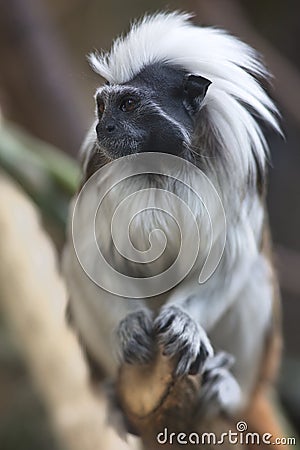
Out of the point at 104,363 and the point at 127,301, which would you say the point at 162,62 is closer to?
the point at 127,301

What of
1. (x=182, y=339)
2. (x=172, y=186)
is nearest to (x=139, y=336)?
(x=182, y=339)

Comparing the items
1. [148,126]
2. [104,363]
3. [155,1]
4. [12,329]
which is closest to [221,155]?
[148,126]

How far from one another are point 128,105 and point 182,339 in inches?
12.6

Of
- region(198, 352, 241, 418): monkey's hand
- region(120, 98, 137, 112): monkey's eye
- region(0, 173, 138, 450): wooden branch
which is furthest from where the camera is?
region(0, 173, 138, 450): wooden branch

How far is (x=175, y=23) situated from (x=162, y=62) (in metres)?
0.07

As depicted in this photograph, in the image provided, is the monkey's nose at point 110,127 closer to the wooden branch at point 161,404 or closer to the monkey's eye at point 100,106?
the monkey's eye at point 100,106

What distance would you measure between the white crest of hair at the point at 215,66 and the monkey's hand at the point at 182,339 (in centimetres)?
22

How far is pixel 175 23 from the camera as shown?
38.4 inches

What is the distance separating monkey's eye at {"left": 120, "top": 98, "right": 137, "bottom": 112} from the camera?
94 cm

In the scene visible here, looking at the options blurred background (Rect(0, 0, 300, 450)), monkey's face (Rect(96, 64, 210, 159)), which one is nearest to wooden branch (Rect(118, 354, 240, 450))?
blurred background (Rect(0, 0, 300, 450))

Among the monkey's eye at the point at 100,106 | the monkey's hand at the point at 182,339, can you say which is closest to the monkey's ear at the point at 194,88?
the monkey's eye at the point at 100,106

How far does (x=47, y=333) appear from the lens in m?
1.30

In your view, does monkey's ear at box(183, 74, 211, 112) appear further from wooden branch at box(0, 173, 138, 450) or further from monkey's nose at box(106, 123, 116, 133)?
wooden branch at box(0, 173, 138, 450)

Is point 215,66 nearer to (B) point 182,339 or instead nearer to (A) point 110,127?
(A) point 110,127
